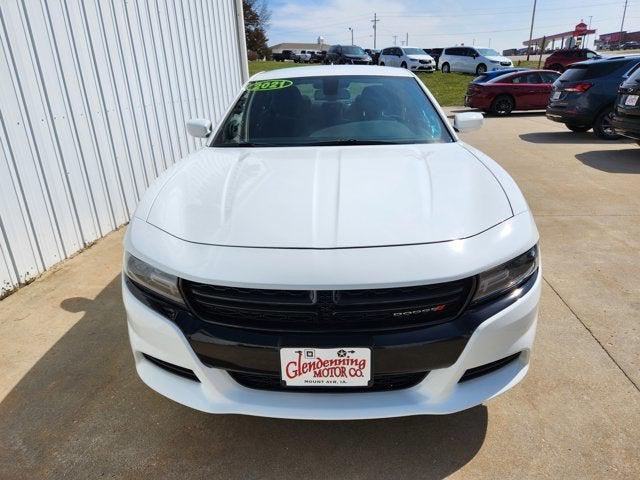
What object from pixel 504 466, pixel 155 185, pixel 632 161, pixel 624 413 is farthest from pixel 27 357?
pixel 632 161

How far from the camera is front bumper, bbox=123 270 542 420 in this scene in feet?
5.59

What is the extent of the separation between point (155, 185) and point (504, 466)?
2069 millimetres

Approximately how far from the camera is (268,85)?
344cm

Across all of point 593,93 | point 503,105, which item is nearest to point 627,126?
point 593,93

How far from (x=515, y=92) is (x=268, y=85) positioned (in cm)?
1249

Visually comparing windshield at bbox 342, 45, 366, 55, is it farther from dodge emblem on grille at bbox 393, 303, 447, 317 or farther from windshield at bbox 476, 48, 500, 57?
dodge emblem on grille at bbox 393, 303, 447, 317

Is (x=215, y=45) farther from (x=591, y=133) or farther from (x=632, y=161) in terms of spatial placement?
(x=591, y=133)

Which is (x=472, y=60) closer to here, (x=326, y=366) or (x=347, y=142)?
(x=347, y=142)

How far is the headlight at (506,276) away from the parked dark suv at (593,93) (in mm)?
9033

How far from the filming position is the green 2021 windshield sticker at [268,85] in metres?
3.38

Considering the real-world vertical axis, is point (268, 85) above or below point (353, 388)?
above

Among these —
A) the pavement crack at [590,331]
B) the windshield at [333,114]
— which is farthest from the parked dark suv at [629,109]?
the windshield at [333,114]

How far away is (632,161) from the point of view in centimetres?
750

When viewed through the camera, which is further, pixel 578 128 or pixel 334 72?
pixel 578 128
